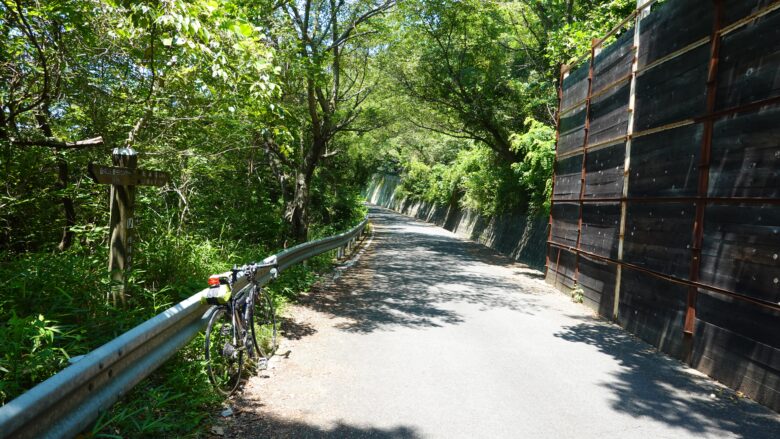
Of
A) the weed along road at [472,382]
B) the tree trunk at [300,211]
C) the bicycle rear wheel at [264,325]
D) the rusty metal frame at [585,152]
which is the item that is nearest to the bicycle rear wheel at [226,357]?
the weed along road at [472,382]

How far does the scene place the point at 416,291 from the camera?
30.5 feet

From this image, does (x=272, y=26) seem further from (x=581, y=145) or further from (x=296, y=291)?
(x=581, y=145)

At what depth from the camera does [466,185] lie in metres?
24.0

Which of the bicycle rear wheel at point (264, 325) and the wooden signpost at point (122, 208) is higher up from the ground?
the wooden signpost at point (122, 208)

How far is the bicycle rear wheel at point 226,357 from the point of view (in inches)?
164

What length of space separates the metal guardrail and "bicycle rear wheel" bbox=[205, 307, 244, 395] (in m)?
0.34

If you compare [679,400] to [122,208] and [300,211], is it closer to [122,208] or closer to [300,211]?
[122,208]

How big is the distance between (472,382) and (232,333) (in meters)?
2.32

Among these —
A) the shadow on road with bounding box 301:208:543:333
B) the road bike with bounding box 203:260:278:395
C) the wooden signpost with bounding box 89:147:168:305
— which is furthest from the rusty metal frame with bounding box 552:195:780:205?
the wooden signpost with bounding box 89:147:168:305

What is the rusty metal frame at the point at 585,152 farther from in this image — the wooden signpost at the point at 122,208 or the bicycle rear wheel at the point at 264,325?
the wooden signpost at the point at 122,208

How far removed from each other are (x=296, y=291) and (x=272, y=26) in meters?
6.37

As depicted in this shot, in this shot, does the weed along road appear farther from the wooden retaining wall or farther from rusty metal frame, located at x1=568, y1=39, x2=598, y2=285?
rusty metal frame, located at x1=568, y1=39, x2=598, y2=285

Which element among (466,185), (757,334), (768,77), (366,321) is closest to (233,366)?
(366,321)

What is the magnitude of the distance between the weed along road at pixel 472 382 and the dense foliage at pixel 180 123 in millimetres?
855
